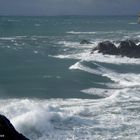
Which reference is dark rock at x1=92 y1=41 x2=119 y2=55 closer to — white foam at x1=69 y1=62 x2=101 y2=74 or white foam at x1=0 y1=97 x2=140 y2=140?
white foam at x1=69 y1=62 x2=101 y2=74

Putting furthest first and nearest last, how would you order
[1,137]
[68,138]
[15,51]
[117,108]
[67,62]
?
[15,51]
[67,62]
[117,108]
[68,138]
[1,137]

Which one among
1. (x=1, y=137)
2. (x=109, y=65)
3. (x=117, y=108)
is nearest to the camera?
(x=1, y=137)

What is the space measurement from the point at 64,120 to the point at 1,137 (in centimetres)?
970

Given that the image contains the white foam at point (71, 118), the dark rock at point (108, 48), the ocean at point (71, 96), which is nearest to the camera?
the white foam at point (71, 118)

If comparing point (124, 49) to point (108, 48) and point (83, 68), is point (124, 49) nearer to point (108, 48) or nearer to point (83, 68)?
point (108, 48)

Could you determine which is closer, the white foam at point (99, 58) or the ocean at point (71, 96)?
the ocean at point (71, 96)

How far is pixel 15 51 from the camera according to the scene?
64.3 m

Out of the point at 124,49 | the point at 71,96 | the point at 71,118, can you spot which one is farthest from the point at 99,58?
the point at 71,118

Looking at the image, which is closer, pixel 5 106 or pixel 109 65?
pixel 5 106

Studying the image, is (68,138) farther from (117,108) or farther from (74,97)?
(74,97)

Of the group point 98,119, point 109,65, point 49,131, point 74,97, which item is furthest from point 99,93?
point 109,65

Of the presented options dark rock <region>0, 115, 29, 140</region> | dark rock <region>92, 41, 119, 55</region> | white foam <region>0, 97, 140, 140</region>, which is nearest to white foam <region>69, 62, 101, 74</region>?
dark rock <region>92, 41, 119, 55</region>

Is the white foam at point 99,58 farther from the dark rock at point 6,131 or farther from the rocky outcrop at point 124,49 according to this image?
the dark rock at point 6,131

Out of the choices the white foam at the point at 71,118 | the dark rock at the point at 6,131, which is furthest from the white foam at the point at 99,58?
the dark rock at the point at 6,131
